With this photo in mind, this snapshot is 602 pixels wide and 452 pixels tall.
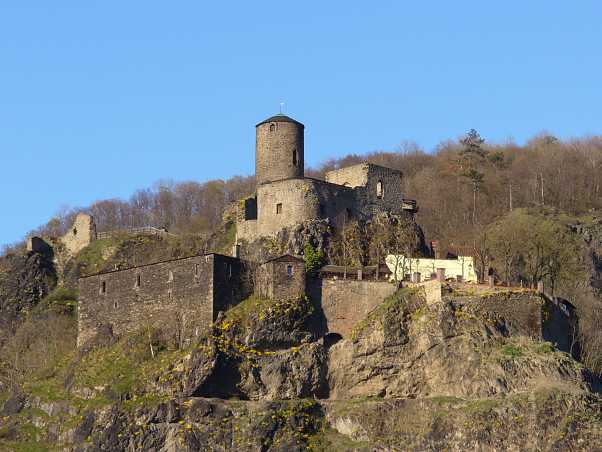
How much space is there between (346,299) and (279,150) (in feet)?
37.8

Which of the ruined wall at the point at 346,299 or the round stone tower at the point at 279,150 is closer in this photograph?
the ruined wall at the point at 346,299

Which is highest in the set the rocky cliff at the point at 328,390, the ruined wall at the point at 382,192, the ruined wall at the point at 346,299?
the ruined wall at the point at 382,192

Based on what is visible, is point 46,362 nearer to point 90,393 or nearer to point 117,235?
point 90,393

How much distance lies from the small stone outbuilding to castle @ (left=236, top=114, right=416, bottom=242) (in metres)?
5.08

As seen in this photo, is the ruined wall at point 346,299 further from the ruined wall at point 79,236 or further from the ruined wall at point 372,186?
the ruined wall at point 79,236

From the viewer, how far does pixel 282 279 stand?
6825cm

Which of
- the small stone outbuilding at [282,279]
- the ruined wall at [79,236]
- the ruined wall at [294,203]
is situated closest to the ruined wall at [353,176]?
the ruined wall at [294,203]

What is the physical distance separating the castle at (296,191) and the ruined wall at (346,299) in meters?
5.53

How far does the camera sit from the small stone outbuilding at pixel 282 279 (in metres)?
68.1

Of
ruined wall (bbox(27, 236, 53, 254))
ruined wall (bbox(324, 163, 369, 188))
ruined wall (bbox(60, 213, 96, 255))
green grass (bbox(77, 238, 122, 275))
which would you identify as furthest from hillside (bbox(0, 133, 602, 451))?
ruined wall (bbox(27, 236, 53, 254))

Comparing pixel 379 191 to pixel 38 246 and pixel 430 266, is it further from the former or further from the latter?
pixel 38 246

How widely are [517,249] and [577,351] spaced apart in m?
9.69


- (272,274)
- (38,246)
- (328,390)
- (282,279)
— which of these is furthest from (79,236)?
(328,390)

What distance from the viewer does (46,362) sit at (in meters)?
74.5
